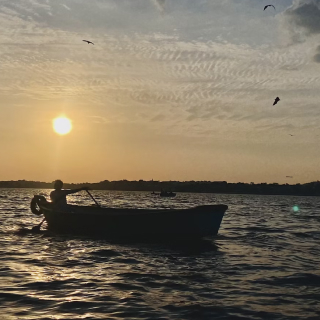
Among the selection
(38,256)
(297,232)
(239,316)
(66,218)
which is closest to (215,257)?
(38,256)

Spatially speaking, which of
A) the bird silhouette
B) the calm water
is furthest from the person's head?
the bird silhouette

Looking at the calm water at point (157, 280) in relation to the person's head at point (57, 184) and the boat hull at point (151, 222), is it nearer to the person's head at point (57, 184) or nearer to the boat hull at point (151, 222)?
the boat hull at point (151, 222)

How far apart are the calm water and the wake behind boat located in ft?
2.98

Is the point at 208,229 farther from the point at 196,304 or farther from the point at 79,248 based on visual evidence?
the point at 196,304

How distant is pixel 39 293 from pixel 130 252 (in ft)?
24.8

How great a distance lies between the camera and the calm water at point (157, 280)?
9461mm

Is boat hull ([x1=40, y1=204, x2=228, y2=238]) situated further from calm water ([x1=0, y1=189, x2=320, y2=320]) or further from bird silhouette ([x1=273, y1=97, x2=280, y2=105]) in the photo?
bird silhouette ([x1=273, y1=97, x2=280, y2=105])

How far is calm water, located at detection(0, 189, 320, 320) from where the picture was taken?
946 centimetres

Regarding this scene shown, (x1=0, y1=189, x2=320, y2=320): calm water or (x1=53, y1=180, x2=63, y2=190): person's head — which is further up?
(x1=53, y1=180, x2=63, y2=190): person's head

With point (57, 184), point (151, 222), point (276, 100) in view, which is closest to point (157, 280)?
point (151, 222)

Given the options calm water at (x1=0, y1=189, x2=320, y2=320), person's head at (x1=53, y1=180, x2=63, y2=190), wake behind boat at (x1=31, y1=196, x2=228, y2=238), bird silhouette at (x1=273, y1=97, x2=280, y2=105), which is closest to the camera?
calm water at (x1=0, y1=189, x2=320, y2=320)

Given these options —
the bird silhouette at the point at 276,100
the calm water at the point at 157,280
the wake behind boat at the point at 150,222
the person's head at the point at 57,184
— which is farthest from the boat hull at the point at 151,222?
the bird silhouette at the point at 276,100

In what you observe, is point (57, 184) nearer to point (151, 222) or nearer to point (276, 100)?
point (151, 222)

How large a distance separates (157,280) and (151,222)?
829 centimetres
